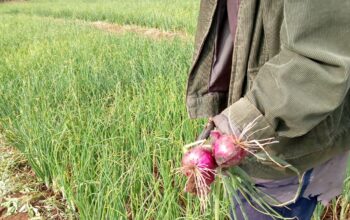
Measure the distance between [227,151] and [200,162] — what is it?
0.20 feet

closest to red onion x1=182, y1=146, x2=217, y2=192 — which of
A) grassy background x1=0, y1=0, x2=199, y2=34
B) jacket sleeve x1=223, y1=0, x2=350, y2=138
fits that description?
jacket sleeve x1=223, y1=0, x2=350, y2=138

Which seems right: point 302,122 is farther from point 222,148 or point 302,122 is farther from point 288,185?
point 288,185

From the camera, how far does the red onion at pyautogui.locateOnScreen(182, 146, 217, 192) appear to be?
811 millimetres

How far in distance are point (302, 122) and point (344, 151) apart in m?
0.31

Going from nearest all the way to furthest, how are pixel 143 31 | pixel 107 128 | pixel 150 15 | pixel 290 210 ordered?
pixel 290 210, pixel 107 128, pixel 143 31, pixel 150 15

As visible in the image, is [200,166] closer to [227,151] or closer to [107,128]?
[227,151]

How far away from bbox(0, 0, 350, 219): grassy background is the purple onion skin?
298 millimetres

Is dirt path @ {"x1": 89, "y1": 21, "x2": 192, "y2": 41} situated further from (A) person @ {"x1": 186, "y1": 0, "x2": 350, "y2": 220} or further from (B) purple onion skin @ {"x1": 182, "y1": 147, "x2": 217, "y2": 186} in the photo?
(B) purple onion skin @ {"x1": 182, "y1": 147, "x2": 217, "y2": 186}

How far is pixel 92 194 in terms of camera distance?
5.35 feet

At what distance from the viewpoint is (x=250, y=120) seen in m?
0.81

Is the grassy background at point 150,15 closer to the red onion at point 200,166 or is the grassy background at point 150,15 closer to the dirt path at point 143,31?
the dirt path at point 143,31

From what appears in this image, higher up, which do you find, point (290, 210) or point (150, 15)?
point (290, 210)

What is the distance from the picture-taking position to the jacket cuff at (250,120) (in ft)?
2.65

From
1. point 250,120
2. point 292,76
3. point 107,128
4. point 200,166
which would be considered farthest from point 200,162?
point 107,128
